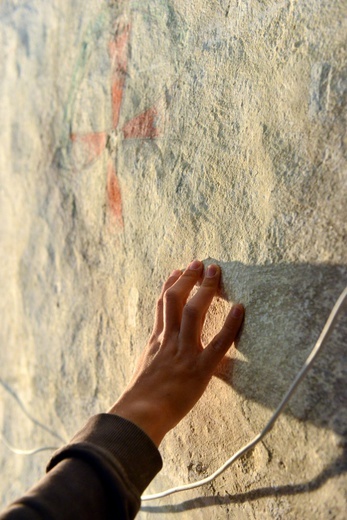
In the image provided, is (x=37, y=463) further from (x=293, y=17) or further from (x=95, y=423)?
(x=293, y=17)

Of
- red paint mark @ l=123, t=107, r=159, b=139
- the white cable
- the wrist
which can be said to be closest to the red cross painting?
red paint mark @ l=123, t=107, r=159, b=139

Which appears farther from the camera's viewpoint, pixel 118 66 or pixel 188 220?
pixel 118 66

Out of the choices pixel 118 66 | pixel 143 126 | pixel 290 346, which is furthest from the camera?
pixel 118 66

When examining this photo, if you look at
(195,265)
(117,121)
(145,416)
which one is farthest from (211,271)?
(117,121)

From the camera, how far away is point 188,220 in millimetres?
1084

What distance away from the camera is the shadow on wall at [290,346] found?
760mm

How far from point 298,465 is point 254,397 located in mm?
125

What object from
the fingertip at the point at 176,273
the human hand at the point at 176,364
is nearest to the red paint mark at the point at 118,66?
the fingertip at the point at 176,273

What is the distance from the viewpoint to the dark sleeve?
2.24 feet

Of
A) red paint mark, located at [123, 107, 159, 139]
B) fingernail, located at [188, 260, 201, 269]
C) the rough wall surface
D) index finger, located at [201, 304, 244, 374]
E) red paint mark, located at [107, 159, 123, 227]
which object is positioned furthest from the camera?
red paint mark, located at [107, 159, 123, 227]

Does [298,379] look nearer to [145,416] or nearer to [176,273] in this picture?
[145,416]

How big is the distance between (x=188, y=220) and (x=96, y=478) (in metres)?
0.53

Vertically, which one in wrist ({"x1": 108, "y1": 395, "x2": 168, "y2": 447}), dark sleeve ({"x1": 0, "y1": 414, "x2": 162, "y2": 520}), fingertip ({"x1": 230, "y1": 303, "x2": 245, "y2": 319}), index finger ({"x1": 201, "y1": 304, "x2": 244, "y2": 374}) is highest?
fingertip ({"x1": 230, "y1": 303, "x2": 245, "y2": 319})

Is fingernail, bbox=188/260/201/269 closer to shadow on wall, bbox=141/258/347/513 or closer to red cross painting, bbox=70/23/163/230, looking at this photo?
shadow on wall, bbox=141/258/347/513
